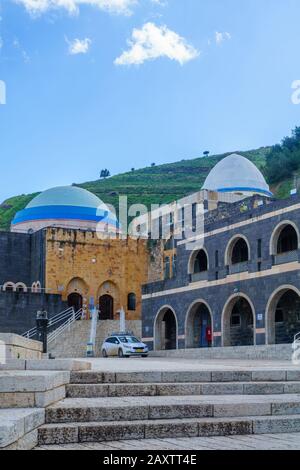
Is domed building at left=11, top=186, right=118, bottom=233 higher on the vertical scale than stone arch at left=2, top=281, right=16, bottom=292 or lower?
higher

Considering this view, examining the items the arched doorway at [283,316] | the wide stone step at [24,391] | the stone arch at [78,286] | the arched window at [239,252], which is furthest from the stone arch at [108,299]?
the wide stone step at [24,391]

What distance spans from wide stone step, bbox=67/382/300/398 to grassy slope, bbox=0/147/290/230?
6021 centimetres

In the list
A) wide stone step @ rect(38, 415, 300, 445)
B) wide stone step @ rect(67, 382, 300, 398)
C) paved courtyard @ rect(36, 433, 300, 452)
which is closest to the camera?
paved courtyard @ rect(36, 433, 300, 452)

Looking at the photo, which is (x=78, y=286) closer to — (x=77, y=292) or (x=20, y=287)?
(x=77, y=292)

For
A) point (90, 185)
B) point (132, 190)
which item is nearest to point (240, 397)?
point (132, 190)

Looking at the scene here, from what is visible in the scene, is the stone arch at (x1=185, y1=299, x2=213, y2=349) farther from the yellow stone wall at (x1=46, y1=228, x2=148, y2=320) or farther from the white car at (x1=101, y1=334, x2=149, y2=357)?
the yellow stone wall at (x1=46, y1=228, x2=148, y2=320)

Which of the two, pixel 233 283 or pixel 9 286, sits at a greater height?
pixel 9 286

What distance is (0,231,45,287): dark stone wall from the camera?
1453 inches

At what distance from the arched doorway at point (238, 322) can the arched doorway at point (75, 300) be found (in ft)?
33.0

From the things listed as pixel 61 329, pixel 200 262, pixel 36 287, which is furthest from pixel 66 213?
pixel 200 262

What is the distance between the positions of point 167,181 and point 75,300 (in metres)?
52.4

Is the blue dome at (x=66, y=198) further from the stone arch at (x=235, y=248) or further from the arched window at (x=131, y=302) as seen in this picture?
the stone arch at (x=235, y=248)

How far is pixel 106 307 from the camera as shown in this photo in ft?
123

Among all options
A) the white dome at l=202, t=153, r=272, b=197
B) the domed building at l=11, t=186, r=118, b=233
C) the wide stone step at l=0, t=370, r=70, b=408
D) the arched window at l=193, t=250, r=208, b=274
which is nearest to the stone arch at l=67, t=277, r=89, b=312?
the domed building at l=11, t=186, r=118, b=233
